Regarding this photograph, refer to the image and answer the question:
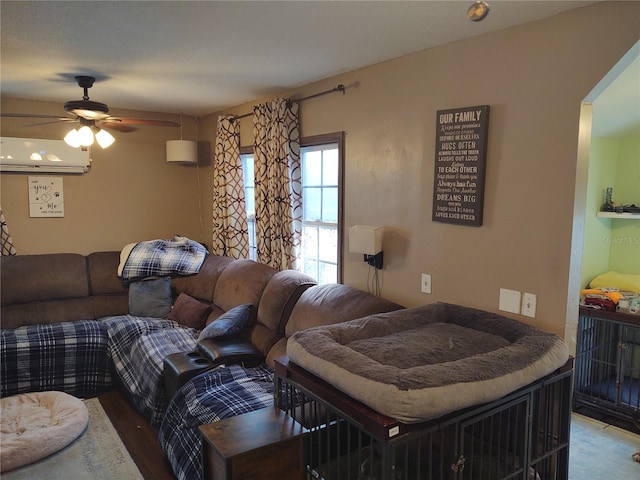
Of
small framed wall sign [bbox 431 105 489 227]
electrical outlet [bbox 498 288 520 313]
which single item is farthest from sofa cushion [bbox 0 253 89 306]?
electrical outlet [bbox 498 288 520 313]

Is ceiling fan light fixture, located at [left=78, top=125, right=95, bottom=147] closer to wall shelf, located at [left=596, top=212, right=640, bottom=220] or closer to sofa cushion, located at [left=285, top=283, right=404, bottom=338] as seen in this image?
sofa cushion, located at [left=285, top=283, right=404, bottom=338]

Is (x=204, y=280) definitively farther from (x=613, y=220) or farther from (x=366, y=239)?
(x=613, y=220)

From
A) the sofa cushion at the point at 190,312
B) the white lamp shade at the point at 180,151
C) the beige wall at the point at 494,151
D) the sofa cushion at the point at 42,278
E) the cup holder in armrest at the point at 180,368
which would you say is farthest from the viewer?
the white lamp shade at the point at 180,151

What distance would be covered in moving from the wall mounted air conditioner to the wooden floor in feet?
7.32

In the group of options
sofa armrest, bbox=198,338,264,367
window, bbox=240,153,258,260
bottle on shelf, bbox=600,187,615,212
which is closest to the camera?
sofa armrest, bbox=198,338,264,367

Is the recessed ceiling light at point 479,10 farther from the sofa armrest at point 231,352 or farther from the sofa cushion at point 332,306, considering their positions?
the sofa armrest at point 231,352

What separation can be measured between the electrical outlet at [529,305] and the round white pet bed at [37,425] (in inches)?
112

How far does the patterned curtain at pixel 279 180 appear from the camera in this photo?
349 centimetres

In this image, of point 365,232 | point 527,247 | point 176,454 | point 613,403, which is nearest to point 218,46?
point 365,232

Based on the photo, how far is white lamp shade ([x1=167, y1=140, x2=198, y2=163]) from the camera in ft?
15.6

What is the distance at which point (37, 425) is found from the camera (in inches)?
114

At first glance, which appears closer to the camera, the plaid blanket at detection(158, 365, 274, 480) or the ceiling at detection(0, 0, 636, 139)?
the ceiling at detection(0, 0, 636, 139)

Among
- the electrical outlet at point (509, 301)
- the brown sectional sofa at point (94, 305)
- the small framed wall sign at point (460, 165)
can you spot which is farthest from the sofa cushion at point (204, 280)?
the electrical outlet at point (509, 301)

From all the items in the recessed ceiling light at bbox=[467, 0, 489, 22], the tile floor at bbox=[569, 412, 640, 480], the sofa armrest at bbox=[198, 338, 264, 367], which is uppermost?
the recessed ceiling light at bbox=[467, 0, 489, 22]
